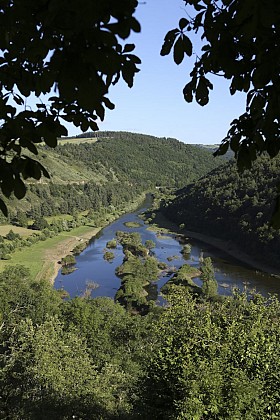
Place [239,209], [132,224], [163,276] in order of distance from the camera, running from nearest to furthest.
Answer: [163,276] → [239,209] → [132,224]

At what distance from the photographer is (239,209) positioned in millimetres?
71438

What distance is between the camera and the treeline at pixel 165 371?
8.34 m

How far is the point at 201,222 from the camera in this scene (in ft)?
262

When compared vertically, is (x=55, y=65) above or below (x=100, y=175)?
below

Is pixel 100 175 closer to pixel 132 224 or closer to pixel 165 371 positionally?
pixel 132 224

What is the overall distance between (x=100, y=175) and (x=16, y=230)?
69.8m

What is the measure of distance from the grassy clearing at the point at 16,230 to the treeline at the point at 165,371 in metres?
53.5

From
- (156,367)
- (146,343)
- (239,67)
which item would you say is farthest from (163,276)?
(239,67)

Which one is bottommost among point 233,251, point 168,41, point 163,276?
point 163,276

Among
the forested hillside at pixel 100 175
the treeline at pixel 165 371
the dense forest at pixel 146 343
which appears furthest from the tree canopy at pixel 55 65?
the forested hillside at pixel 100 175

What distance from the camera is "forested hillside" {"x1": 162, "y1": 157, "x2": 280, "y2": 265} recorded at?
194ft

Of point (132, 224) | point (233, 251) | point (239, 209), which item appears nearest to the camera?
point (233, 251)

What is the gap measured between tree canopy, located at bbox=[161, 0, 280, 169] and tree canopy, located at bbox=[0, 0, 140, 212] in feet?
2.20

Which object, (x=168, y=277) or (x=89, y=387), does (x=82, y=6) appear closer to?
(x=89, y=387)
